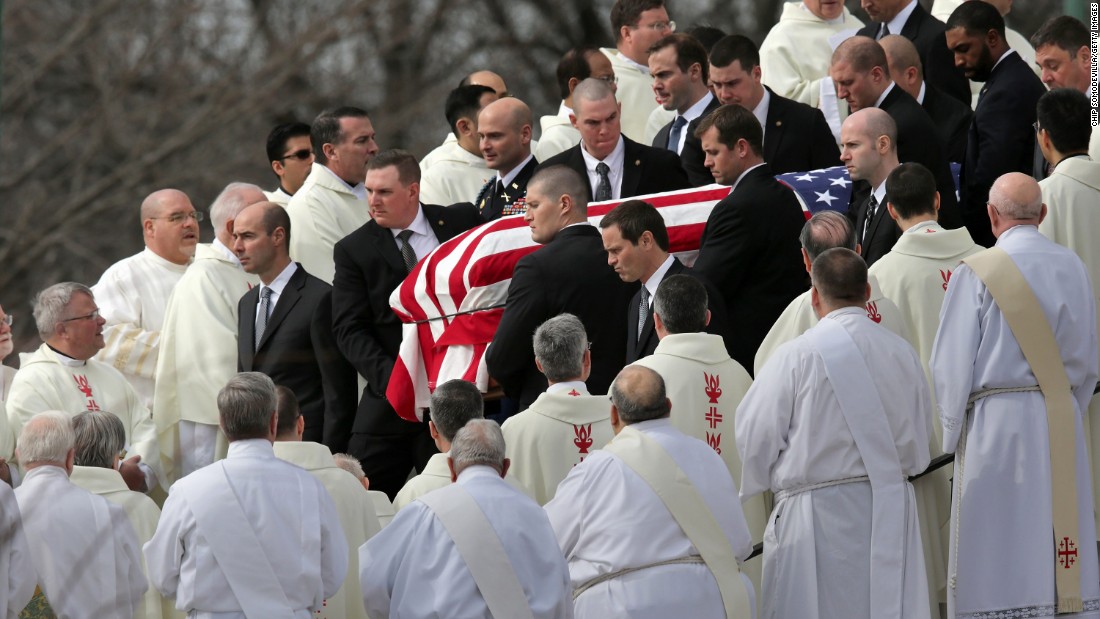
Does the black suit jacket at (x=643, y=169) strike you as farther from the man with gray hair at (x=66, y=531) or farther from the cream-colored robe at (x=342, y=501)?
the man with gray hair at (x=66, y=531)

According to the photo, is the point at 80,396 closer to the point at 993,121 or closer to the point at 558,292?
the point at 558,292

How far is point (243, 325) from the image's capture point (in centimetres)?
1118

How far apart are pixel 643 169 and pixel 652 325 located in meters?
1.63

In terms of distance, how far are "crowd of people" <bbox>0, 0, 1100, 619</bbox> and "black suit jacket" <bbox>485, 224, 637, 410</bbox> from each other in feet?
0.05

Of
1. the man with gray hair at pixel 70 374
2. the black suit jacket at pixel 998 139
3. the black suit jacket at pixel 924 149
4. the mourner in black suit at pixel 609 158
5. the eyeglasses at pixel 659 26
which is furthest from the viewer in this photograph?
the eyeglasses at pixel 659 26

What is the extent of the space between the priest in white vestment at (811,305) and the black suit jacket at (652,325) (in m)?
0.23

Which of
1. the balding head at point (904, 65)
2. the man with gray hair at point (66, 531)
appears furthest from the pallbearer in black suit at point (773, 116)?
the man with gray hair at point (66, 531)

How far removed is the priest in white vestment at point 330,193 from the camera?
1184 cm

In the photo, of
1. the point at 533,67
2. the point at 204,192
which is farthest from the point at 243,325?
the point at 533,67

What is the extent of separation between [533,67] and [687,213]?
14.5 m

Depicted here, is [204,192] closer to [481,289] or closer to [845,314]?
[481,289]

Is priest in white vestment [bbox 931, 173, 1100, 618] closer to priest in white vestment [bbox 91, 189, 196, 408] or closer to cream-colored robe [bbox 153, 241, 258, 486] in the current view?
cream-colored robe [bbox 153, 241, 258, 486]

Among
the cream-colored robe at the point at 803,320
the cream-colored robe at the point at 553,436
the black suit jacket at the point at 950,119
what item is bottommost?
the cream-colored robe at the point at 553,436

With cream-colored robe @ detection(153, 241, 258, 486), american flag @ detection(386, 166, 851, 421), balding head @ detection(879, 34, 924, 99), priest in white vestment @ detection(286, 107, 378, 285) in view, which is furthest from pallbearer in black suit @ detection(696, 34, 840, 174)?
cream-colored robe @ detection(153, 241, 258, 486)
